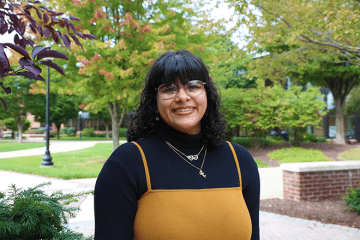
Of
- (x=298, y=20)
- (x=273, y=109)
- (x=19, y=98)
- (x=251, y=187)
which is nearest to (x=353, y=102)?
(x=273, y=109)

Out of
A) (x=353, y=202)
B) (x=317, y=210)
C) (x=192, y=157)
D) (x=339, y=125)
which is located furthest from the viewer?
(x=339, y=125)

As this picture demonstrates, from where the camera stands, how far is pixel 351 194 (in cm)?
577

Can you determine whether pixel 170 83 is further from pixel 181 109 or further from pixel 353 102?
pixel 353 102

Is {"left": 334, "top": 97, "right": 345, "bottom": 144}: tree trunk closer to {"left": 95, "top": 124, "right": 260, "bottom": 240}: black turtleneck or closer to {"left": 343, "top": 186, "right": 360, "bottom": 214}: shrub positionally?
{"left": 343, "top": 186, "right": 360, "bottom": 214}: shrub

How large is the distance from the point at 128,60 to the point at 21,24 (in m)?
9.06

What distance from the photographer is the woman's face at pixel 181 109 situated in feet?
5.16

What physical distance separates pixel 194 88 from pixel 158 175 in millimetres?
527

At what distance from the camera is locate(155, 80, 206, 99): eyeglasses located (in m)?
1.58

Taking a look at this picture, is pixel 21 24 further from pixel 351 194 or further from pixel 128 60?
pixel 128 60

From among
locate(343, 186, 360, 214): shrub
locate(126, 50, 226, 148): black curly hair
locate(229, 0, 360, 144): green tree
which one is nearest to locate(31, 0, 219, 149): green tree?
locate(229, 0, 360, 144): green tree

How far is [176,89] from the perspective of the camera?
1581 mm

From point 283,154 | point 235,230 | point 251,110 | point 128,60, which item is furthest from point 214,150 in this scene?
point 251,110

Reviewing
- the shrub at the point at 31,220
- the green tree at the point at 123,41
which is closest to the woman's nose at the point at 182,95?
the shrub at the point at 31,220

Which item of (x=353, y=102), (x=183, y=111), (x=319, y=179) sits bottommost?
Answer: (x=319, y=179)
